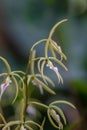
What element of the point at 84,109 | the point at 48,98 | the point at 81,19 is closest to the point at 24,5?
the point at 81,19

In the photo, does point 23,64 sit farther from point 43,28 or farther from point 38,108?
point 38,108

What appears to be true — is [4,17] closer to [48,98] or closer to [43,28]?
[43,28]

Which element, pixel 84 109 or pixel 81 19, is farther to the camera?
pixel 81 19

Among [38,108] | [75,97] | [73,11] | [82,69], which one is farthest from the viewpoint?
[73,11]

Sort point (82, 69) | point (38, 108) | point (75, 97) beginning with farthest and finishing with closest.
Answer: point (82, 69), point (75, 97), point (38, 108)

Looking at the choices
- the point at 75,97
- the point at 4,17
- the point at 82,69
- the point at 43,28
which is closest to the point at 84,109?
the point at 75,97

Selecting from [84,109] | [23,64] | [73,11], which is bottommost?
[84,109]

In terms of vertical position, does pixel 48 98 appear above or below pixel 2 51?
below
